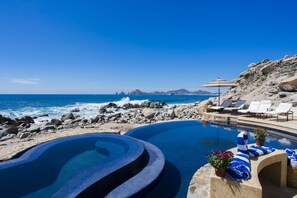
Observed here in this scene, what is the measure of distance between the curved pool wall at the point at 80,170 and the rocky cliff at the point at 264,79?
15444mm

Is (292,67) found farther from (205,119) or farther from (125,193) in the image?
(125,193)

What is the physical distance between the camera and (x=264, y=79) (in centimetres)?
2181

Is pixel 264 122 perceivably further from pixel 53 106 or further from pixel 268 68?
pixel 53 106

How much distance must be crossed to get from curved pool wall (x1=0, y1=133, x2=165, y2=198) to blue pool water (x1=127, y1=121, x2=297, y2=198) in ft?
1.00

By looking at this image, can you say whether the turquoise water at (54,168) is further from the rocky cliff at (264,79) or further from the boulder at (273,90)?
the boulder at (273,90)

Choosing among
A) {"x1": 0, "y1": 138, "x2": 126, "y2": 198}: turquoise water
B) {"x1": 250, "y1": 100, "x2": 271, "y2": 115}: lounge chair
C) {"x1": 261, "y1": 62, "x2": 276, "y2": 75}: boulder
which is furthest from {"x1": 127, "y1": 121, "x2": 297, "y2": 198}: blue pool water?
A: {"x1": 261, "y1": 62, "x2": 276, "y2": 75}: boulder

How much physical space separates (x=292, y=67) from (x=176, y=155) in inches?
848

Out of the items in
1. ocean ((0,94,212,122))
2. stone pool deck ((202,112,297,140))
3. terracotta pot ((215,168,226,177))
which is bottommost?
ocean ((0,94,212,122))

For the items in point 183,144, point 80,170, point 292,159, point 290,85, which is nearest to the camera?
point 292,159

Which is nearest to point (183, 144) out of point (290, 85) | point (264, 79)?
point (290, 85)

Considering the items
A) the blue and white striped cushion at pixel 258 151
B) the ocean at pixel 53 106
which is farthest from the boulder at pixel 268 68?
the blue and white striped cushion at pixel 258 151

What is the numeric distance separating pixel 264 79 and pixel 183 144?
2074cm

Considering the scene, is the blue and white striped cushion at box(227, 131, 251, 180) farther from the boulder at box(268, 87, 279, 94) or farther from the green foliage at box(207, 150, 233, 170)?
the boulder at box(268, 87, 279, 94)

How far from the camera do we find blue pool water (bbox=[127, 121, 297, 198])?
3.36m
